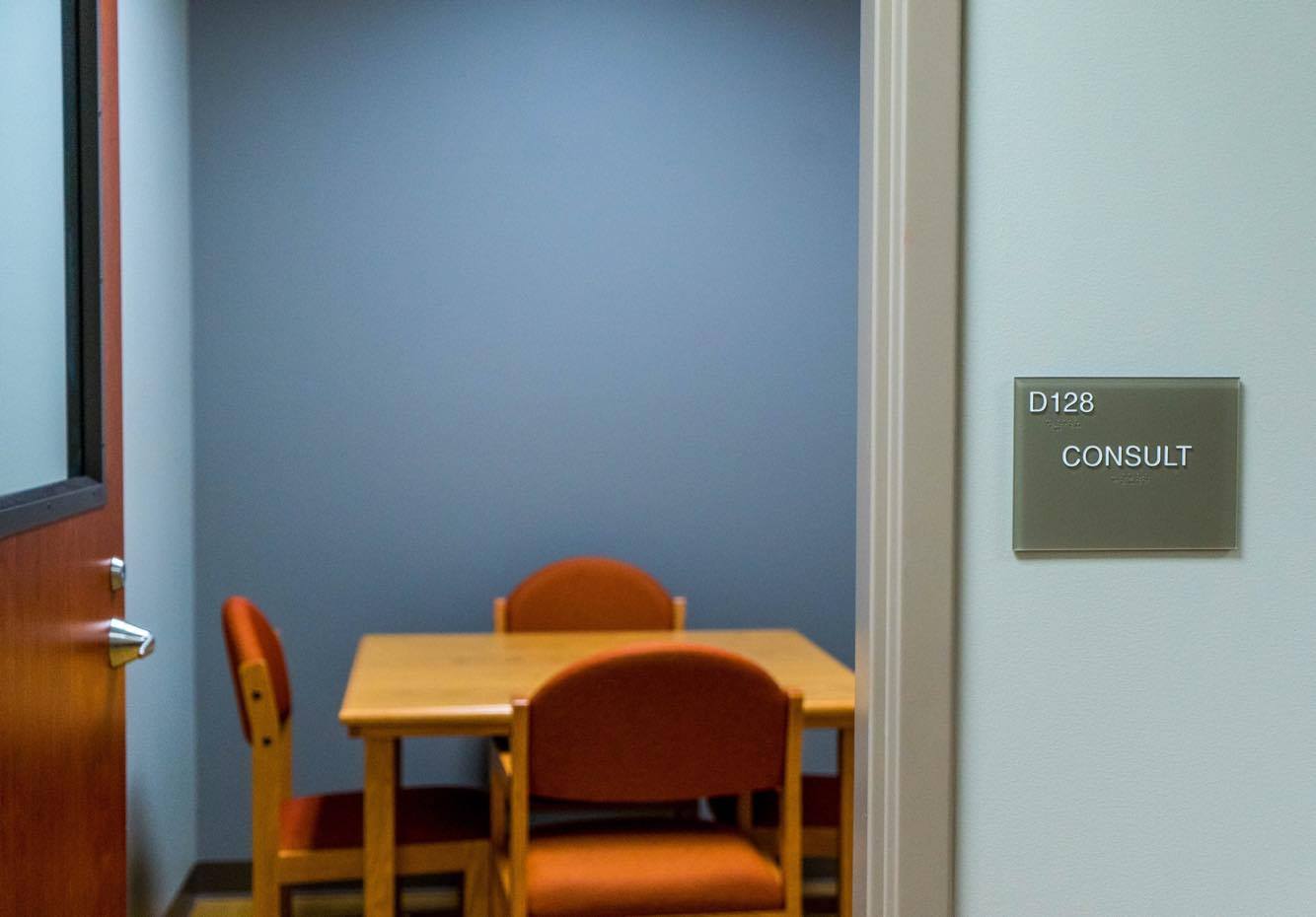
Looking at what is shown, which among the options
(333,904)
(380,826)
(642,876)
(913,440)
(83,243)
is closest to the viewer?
(913,440)

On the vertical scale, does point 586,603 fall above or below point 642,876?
above

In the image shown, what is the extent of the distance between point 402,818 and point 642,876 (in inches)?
29.9

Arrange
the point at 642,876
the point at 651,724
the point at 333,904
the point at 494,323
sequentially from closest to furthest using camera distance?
1. the point at 651,724
2. the point at 642,876
3. the point at 333,904
4. the point at 494,323

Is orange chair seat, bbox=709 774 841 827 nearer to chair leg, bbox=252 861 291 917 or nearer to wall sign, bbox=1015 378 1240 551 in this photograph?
chair leg, bbox=252 861 291 917

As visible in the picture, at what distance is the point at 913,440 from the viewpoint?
52.4 inches

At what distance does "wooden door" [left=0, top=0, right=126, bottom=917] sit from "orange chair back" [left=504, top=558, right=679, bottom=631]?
1.84m

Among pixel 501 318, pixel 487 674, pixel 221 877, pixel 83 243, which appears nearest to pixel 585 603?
pixel 487 674

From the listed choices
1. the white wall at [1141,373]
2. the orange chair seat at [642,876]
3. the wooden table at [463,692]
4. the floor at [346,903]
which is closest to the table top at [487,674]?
the wooden table at [463,692]

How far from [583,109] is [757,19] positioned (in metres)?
0.54

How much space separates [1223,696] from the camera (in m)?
1.39

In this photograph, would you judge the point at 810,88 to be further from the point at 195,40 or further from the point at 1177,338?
the point at 1177,338

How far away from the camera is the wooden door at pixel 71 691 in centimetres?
144

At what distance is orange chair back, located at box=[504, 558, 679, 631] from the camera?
3.68 m

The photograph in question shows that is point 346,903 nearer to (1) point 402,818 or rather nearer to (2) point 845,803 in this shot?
(1) point 402,818
